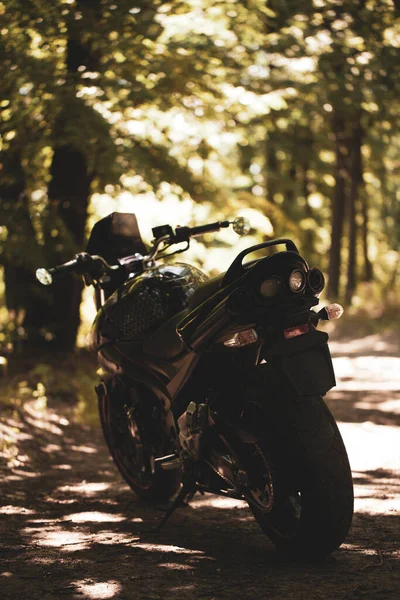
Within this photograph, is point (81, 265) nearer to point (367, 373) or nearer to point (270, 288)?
point (270, 288)

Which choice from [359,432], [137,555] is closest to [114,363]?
[137,555]

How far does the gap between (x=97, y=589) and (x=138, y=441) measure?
1676 mm

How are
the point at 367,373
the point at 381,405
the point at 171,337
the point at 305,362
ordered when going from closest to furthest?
the point at 305,362, the point at 171,337, the point at 381,405, the point at 367,373

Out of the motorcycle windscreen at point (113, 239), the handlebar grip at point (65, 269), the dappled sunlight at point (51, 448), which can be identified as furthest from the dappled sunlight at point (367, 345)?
the handlebar grip at point (65, 269)

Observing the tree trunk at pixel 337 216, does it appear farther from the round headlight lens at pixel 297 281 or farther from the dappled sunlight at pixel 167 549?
the round headlight lens at pixel 297 281

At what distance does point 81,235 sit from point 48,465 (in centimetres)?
416

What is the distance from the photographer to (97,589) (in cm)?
346

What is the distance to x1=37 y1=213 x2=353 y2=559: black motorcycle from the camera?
11.8ft

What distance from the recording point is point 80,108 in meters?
8.05

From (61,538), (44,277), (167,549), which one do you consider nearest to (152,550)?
(167,549)

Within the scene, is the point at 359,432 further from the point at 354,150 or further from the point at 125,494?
the point at 354,150

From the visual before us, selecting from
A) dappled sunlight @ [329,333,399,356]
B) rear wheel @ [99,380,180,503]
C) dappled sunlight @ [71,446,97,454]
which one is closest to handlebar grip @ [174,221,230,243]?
rear wheel @ [99,380,180,503]

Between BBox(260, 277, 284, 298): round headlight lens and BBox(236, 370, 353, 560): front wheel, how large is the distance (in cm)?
43

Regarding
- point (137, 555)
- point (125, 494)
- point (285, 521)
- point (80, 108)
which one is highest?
point (80, 108)
